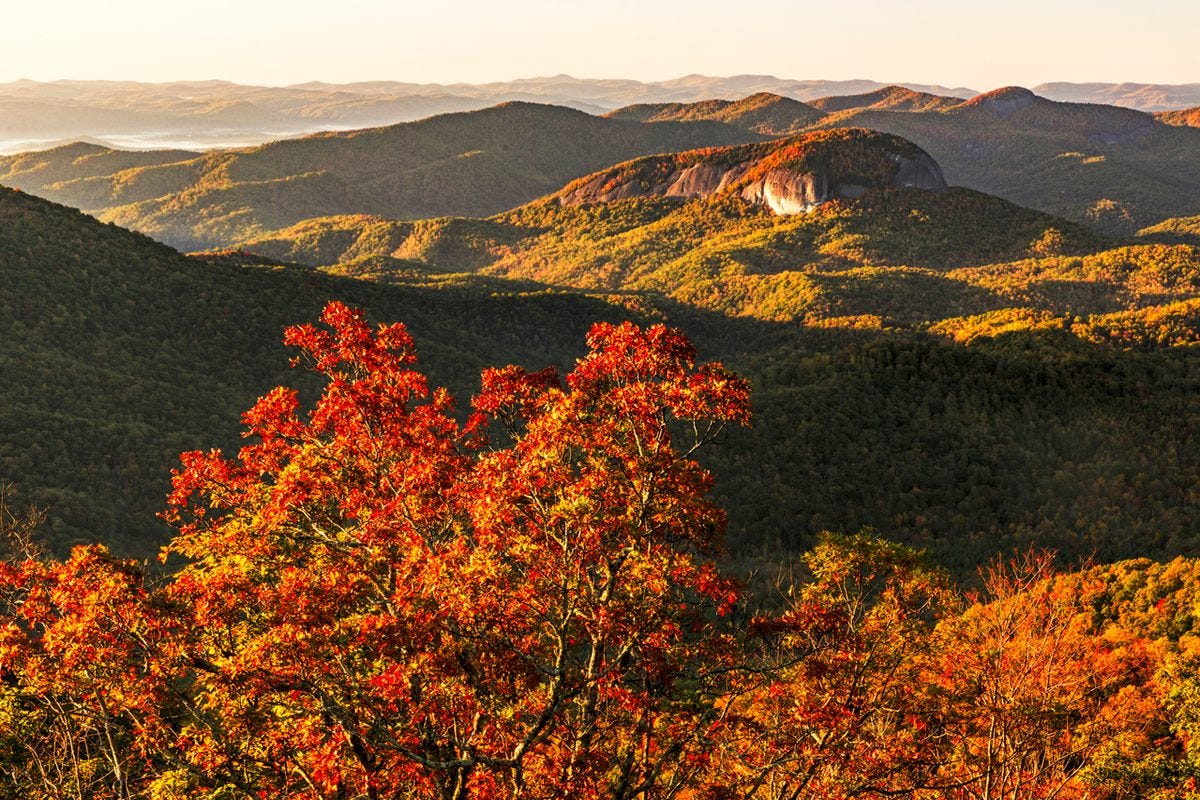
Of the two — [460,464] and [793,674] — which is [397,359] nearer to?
[460,464]

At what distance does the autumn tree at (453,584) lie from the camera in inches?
566

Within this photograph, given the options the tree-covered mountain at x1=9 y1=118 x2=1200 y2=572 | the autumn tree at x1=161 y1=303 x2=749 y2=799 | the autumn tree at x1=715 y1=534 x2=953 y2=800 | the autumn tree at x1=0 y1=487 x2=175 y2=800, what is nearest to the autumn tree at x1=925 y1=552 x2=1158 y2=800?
the autumn tree at x1=715 y1=534 x2=953 y2=800

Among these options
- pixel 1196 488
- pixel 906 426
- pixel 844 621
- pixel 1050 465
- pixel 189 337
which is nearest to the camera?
pixel 844 621

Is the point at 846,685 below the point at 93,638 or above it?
below

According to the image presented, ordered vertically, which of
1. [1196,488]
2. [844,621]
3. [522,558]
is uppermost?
[522,558]

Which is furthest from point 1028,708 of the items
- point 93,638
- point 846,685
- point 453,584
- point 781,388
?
point 781,388

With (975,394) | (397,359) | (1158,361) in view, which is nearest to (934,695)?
(397,359)

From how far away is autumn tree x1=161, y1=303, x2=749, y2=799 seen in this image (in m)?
14.4

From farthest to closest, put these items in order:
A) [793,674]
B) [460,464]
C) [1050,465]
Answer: [1050,465]
[793,674]
[460,464]

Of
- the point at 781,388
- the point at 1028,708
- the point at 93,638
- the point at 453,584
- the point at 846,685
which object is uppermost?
the point at 453,584

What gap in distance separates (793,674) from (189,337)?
244 ft

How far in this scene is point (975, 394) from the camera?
7781 centimetres

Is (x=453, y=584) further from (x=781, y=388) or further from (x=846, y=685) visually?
(x=781, y=388)

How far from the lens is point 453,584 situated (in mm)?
13938
